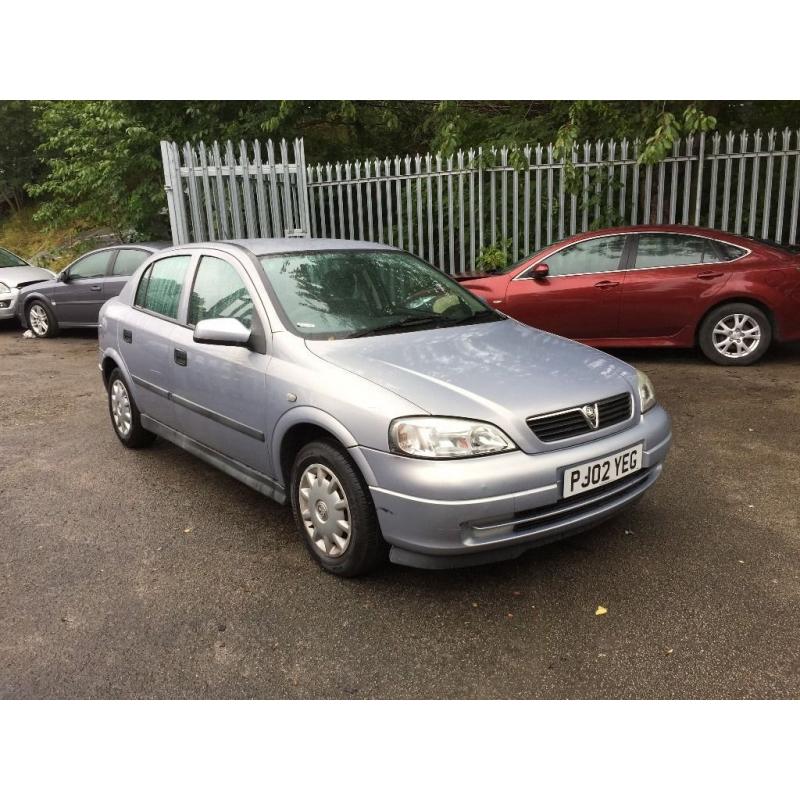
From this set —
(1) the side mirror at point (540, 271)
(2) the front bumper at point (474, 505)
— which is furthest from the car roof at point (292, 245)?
(1) the side mirror at point (540, 271)

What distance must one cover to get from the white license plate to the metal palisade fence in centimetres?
752

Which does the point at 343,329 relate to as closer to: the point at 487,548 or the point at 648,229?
the point at 487,548

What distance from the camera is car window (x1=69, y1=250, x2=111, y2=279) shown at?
36.5ft

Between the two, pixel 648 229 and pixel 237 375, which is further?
pixel 648 229

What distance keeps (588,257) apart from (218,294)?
499 cm

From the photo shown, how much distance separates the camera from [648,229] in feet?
25.7

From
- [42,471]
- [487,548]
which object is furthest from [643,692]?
[42,471]

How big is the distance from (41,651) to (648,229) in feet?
23.1

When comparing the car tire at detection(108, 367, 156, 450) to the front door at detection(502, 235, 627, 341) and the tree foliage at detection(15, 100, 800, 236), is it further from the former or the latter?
the tree foliage at detection(15, 100, 800, 236)

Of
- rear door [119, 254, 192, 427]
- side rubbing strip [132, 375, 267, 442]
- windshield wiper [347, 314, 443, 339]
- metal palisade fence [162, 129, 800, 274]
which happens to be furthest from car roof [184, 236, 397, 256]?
metal palisade fence [162, 129, 800, 274]

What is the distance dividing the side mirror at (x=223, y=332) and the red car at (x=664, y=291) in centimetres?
493

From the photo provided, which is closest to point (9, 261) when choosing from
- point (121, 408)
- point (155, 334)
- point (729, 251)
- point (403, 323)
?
point (121, 408)

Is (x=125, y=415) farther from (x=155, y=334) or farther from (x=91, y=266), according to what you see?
(x=91, y=266)

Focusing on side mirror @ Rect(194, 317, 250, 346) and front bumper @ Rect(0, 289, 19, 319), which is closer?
side mirror @ Rect(194, 317, 250, 346)
